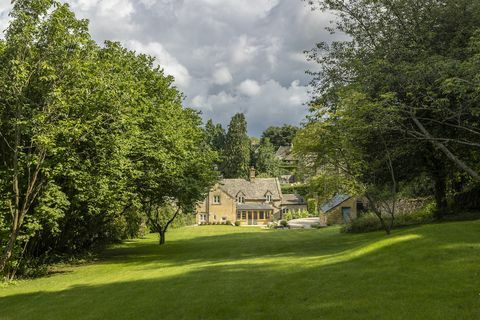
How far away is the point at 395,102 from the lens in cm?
2098

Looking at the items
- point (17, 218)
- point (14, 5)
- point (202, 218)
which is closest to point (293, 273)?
point (17, 218)

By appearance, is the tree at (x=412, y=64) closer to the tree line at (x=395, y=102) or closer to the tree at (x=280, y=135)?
the tree line at (x=395, y=102)

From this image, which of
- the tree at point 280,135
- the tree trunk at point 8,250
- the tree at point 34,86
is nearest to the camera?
the tree at point 34,86

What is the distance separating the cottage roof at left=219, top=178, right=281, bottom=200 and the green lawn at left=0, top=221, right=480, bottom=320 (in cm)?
6452

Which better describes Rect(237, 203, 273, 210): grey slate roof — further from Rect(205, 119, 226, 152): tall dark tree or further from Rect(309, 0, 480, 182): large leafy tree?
Rect(309, 0, 480, 182): large leafy tree

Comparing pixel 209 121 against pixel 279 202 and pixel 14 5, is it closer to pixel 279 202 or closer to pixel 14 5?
pixel 279 202

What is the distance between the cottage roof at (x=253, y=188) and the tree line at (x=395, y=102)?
5222 centimetres

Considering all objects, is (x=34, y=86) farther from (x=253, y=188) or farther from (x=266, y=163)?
(x=266, y=163)

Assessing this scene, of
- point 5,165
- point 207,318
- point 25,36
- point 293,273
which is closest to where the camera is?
point 207,318

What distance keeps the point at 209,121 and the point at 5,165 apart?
105 m

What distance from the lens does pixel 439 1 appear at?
2338 centimetres

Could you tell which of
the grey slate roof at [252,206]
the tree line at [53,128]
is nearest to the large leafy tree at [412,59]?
the tree line at [53,128]

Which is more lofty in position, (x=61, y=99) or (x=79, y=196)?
(x=61, y=99)

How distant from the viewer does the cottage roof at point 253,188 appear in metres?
83.5
